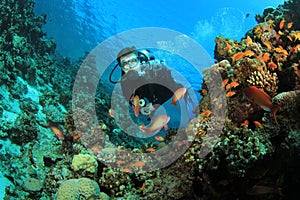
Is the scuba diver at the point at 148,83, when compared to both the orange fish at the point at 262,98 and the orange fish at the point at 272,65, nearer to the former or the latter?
the orange fish at the point at 262,98

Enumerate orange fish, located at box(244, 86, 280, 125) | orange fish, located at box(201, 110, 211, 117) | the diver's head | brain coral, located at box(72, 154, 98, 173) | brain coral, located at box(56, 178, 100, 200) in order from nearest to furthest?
orange fish, located at box(244, 86, 280, 125), brain coral, located at box(56, 178, 100, 200), orange fish, located at box(201, 110, 211, 117), brain coral, located at box(72, 154, 98, 173), the diver's head

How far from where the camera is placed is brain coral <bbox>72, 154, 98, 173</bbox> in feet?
15.2

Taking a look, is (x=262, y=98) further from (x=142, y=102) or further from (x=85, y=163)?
(x=85, y=163)

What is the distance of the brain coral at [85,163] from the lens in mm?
4621

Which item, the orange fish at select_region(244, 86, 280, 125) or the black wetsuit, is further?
the black wetsuit

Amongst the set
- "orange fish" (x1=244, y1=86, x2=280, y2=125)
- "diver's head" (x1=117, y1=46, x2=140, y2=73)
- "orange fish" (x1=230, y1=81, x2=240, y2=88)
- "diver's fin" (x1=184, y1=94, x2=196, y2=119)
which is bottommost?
"orange fish" (x1=244, y1=86, x2=280, y2=125)

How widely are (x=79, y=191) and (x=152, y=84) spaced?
7.93ft

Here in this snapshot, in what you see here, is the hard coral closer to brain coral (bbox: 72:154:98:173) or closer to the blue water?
brain coral (bbox: 72:154:98:173)

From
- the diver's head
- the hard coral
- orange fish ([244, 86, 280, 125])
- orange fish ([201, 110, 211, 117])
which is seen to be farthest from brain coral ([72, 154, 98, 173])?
the hard coral

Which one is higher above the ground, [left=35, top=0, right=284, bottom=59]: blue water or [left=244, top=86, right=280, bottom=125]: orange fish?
[left=35, top=0, right=284, bottom=59]: blue water

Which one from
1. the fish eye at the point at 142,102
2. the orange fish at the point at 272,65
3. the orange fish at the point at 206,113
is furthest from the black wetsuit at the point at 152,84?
the orange fish at the point at 272,65

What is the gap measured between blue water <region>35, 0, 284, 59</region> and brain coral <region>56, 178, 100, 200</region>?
2797 cm

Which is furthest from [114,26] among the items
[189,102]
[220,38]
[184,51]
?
[189,102]

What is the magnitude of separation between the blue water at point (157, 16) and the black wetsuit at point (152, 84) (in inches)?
1028
